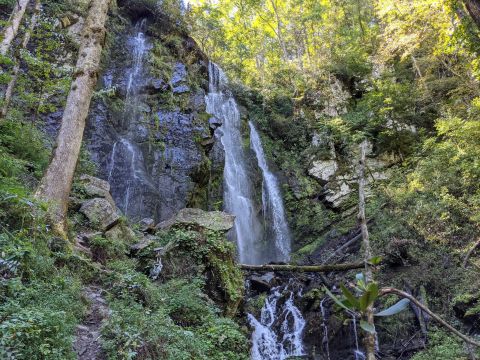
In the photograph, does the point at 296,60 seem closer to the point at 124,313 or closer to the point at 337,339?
the point at 337,339

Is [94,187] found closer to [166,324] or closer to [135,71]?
[166,324]

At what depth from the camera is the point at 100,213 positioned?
23.8ft

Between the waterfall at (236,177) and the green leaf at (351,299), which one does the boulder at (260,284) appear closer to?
the waterfall at (236,177)

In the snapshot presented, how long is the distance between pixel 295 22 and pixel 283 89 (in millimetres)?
4983

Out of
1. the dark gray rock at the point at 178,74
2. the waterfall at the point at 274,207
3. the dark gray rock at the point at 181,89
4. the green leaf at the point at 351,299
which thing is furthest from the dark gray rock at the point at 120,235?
the waterfall at the point at 274,207

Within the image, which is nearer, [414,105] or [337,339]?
[337,339]

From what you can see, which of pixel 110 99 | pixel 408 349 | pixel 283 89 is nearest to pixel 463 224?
pixel 408 349

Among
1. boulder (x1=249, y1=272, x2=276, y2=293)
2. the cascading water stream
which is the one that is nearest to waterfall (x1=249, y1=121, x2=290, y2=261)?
boulder (x1=249, y1=272, x2=276, y2=293)

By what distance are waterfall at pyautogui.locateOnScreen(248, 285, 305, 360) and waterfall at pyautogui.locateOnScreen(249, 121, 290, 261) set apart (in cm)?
608

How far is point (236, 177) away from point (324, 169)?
490 cm

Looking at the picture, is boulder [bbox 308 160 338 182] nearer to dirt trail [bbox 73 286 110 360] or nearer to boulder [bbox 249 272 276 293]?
boulder [bbox 249 272 276 293]

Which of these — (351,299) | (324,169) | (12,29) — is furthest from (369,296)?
(324,169)

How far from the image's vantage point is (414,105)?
1608 cm

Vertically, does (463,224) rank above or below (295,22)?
below
